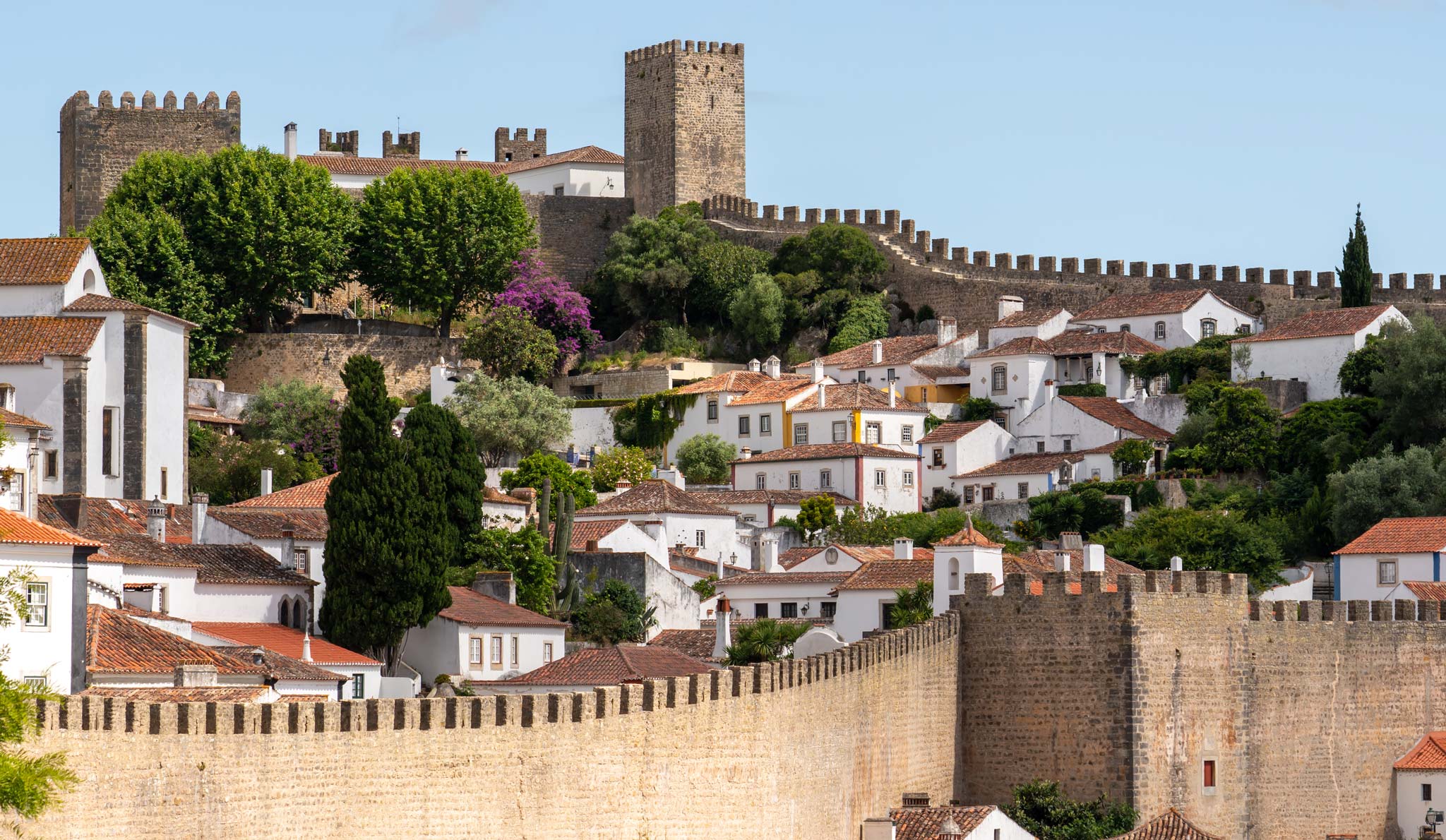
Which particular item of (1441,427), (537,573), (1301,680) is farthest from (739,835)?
(1441,427)

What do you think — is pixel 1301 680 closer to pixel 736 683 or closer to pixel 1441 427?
pixel 736 683

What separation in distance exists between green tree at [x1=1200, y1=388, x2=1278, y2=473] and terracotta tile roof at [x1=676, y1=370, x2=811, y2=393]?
12.4 metres

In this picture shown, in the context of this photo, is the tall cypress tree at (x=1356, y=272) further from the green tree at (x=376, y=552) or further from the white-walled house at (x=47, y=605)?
the white-walled house at (x=47, y=605)

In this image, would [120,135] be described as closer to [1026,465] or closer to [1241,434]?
[1026,465]

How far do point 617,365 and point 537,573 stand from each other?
28.5 meters

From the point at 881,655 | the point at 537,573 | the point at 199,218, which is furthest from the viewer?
the point at 199,218

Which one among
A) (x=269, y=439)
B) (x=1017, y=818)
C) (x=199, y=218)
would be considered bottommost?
(x=1017, y=818)

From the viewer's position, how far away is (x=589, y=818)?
1257 inches

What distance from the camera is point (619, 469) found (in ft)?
233

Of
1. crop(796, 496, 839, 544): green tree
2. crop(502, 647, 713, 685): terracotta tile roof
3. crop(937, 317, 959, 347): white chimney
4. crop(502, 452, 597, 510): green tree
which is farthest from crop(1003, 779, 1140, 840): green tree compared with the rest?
crop(937, 317, 959, 347): white chimney

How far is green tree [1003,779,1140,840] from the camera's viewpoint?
40.0 m

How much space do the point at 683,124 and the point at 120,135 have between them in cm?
1719

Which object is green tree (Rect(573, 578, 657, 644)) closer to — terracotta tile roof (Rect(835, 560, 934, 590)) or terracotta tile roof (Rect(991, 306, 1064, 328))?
terracotta tile roof (Rect(835, 560, 934, 590))

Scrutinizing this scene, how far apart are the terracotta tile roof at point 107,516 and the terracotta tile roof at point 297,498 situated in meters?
3.29
